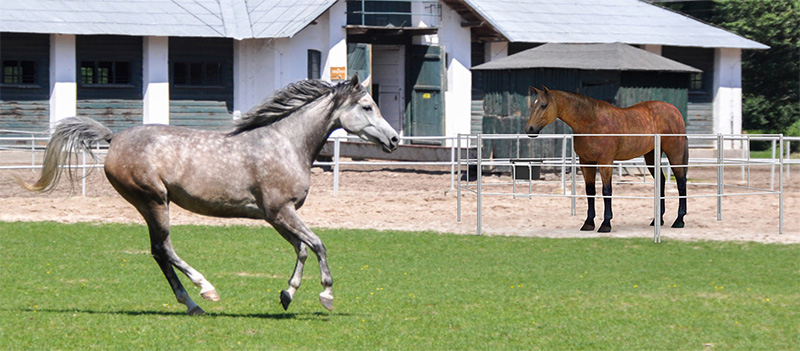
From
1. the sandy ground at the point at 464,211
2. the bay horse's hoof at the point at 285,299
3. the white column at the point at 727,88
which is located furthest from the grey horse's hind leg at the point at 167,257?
the white column at the point at 727,88

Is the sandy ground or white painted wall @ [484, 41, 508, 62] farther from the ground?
white painted wall @ [484, 41, 508, 62]

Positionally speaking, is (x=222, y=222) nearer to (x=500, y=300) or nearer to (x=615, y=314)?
(x=500, y=300)

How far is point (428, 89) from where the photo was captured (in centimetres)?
2980

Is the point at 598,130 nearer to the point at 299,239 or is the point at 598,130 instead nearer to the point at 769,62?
the point at 299,239

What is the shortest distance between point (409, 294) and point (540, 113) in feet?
18.1

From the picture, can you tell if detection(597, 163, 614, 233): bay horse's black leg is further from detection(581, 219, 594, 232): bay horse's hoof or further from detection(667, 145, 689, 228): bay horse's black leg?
detection(667, 145, 689, 228): bay horse's black leg

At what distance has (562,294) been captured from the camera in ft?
32.2

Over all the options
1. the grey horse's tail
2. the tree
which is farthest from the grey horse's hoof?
the tree

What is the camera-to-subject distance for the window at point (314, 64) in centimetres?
Result: 2858

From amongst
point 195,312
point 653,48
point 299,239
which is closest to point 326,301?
point 299,239

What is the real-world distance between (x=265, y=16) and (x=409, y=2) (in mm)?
4011

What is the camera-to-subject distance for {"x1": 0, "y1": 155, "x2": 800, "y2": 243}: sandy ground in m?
15.1

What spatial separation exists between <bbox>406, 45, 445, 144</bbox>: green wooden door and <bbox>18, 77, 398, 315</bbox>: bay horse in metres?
20.7

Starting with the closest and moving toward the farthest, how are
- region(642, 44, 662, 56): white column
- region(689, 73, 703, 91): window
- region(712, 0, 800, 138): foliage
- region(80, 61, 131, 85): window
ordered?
region(80, 61, 131, 85): window, region(642, 44, 662, 56): white column, region(689, 73, 703, 91): window, region(712, 0, 800, 138): foliage
